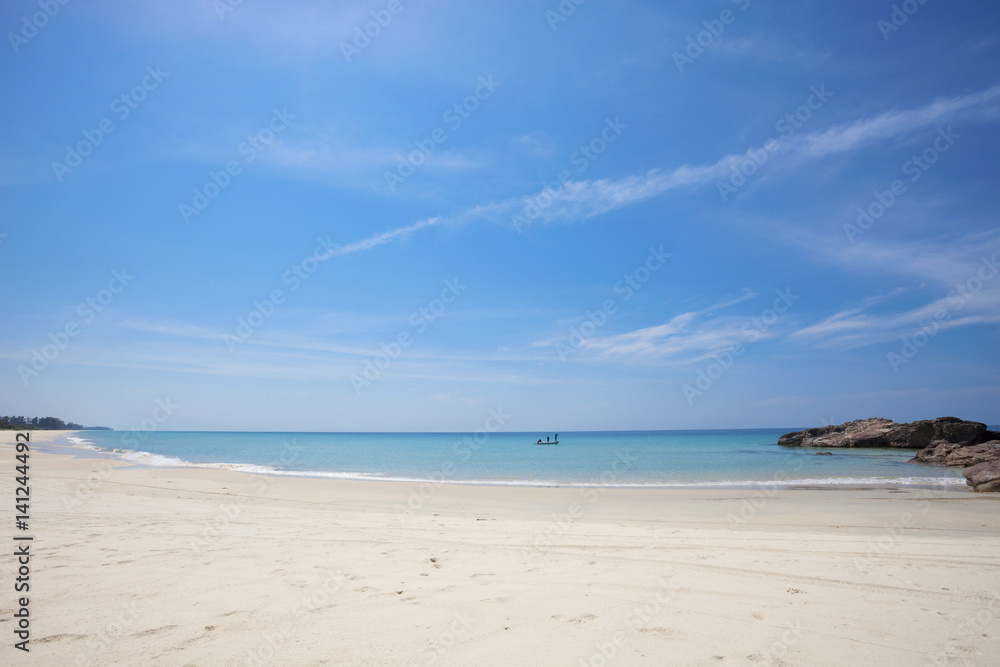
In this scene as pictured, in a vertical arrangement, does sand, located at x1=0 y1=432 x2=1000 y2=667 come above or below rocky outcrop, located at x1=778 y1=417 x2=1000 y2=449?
above

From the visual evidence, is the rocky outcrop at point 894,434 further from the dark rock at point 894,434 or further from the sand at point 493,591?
the sand at point 493,591

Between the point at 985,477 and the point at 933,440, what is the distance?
2838 centimetres

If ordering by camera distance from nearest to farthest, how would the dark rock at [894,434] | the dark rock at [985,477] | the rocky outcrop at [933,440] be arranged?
the dark rock at [985,477]
the rocky outcrop at [933,440]
the dark rock at [894,434]

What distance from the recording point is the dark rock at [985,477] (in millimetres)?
16314

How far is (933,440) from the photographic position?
3831 cm

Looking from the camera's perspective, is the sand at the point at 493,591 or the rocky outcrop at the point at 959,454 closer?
the sand at the point at 493,591

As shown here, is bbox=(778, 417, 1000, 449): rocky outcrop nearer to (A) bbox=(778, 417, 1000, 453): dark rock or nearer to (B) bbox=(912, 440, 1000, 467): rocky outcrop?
(A) bbox=(778, 417, 1000, 453): dark rock

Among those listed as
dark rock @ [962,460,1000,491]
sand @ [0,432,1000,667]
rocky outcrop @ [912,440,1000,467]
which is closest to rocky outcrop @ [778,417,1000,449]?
rocky outcrop @ [912,440,1000,467]

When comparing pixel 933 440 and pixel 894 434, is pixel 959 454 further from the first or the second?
pixel 894 434

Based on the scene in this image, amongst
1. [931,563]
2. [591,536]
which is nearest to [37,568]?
[591,536]

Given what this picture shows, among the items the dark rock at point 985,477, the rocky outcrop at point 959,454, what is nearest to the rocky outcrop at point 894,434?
the rocky outcrop at point 959,454

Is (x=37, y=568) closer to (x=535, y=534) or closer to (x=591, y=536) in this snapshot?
(x=535, y=534)

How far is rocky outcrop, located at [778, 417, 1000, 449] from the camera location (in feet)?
119

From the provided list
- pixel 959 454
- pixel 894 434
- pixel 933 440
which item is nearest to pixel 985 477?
pixel 959 454
